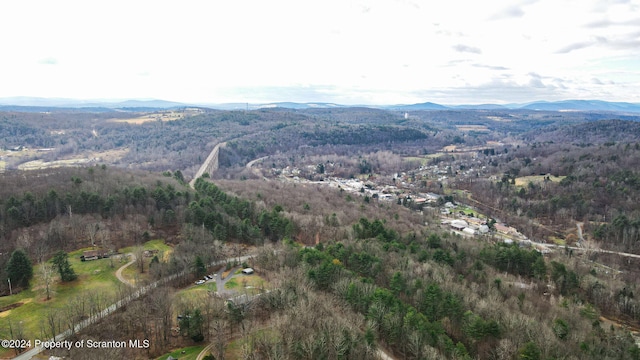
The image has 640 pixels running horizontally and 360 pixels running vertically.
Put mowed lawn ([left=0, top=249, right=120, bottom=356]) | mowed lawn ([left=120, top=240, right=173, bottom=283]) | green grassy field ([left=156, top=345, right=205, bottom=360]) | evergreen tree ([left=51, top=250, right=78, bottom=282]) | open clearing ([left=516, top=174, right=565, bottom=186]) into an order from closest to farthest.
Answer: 1. green grassy field ([left=156, top=345, right=205, bottom=360])
2. mowed lawn ([left=0, top=249, right=120, bottom=356])
3. evergreen tree ([left=51, top=250, right=78, bottom=282])
4. mowed lawn ([left=120, top=240, right=173, bottom=283])
5. open clearing ([left=516, top=174, right=565, bottom=186])

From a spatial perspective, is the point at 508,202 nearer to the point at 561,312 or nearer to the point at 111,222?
the point at 561,312

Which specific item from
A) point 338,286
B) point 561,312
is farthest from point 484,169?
point 338,286

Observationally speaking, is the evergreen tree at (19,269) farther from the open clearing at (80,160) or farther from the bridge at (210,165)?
the open clearing at (80,160)

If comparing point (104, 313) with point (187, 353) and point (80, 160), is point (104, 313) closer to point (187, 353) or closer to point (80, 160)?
point (187, 353)

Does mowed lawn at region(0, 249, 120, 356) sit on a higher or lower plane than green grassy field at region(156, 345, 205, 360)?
higher

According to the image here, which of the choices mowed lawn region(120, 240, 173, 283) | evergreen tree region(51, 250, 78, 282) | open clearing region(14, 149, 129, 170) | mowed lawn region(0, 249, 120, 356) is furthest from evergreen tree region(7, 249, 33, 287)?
open clearing region(14, 149, 129, 170)

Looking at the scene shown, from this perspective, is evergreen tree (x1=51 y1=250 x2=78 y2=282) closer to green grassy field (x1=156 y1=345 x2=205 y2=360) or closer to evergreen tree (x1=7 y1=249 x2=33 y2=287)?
evergreen tree (x1=7 y1=249 x2=33 y2=287)
